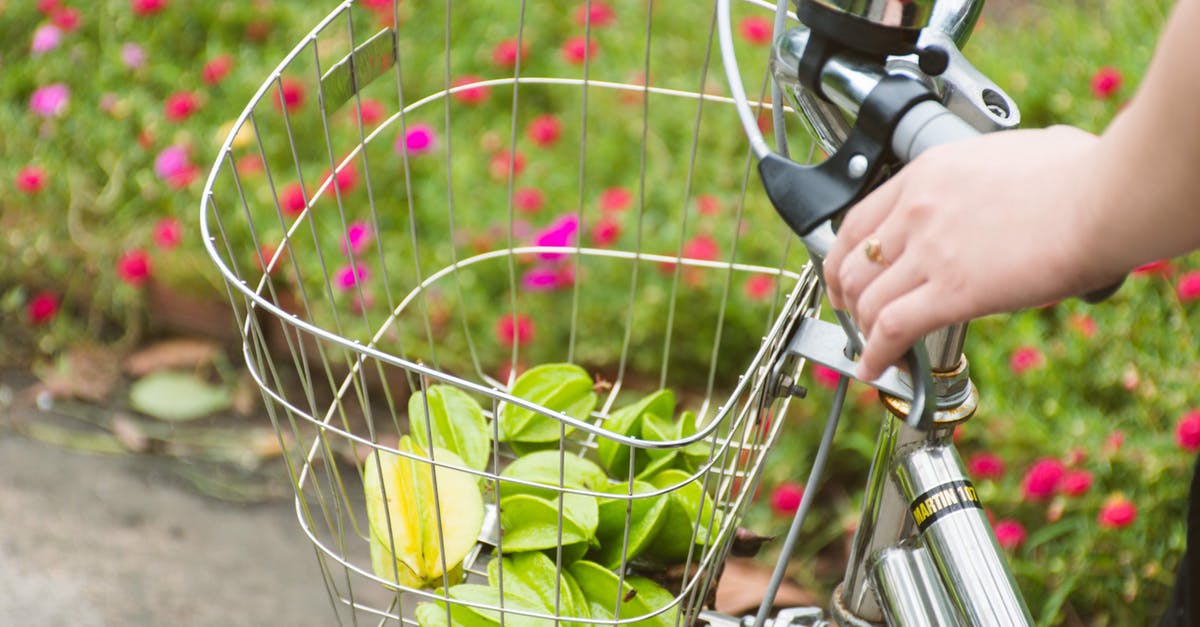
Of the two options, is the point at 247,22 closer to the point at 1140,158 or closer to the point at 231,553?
the point at 231,553

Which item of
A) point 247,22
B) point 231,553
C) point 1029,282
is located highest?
point 1029,282

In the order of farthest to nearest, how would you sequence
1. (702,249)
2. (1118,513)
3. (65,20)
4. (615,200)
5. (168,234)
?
(65,20), (168,234), (615,200), (702,249), (1118,513)

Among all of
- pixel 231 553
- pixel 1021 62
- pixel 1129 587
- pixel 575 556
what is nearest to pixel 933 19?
pixel 575 556

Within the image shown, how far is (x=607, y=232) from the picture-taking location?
1.67 metres

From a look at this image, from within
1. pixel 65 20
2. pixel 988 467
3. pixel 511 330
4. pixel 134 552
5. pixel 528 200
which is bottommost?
pixel 134 552

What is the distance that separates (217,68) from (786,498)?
1343 mm

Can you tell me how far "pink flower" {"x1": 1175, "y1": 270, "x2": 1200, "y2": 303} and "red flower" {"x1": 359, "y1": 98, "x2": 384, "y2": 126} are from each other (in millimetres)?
1288

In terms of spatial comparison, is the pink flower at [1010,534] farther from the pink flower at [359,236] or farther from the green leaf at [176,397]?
the green leaf at [176,397]

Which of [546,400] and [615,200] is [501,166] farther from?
[546,400]

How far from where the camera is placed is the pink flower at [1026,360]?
4.76 feet

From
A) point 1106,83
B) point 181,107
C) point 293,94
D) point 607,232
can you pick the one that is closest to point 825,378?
point 607,232

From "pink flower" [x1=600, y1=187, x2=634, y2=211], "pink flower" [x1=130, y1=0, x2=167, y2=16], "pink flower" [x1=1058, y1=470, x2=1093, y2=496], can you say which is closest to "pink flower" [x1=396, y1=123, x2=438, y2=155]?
"pink flower" [x1=600, y1=187, x2=634, y2=211]

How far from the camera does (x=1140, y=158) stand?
41 cm

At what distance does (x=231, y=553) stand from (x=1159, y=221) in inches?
58.5
